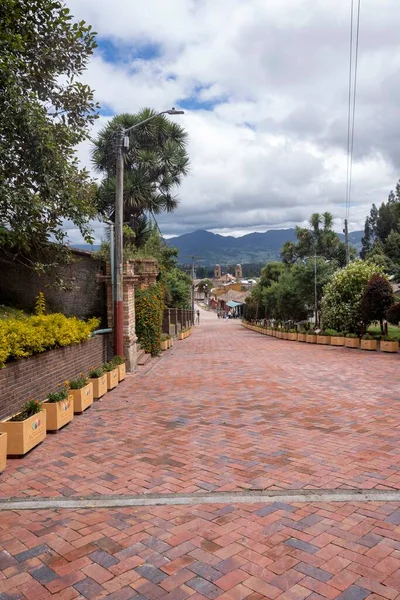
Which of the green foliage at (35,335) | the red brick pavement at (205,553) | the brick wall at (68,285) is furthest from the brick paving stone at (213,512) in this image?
the brick wall at (68,285)

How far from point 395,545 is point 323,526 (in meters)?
0.50

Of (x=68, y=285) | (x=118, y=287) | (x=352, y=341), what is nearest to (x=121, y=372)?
(x=118, y=287)

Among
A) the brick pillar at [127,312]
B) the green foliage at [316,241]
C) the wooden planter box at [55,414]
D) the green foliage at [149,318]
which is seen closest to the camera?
the wooden planter box at [55,414]

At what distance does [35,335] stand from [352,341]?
46.9 feet

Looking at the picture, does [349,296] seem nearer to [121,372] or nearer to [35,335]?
[121,372]

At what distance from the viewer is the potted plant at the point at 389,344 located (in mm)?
15805

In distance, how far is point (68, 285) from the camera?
1004 cm

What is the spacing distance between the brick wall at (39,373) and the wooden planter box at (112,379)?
0.46 meters

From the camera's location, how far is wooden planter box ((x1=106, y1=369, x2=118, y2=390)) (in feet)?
31.0

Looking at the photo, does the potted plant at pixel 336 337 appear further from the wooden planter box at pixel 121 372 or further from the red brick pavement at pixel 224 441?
the wooden planter box at pixel 121 372

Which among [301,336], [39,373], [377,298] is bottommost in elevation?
[301,336]

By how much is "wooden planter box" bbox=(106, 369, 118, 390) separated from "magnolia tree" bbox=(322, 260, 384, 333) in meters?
11.7

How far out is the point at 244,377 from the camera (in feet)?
35.3

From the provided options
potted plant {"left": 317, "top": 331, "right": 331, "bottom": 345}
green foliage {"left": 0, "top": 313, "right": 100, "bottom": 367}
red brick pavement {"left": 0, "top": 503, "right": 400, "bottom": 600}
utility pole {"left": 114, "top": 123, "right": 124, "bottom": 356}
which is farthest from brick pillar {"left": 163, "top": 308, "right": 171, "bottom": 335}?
red brick pavement {"left": 0, "top": 503, "right": 400, "bottom": 600}
